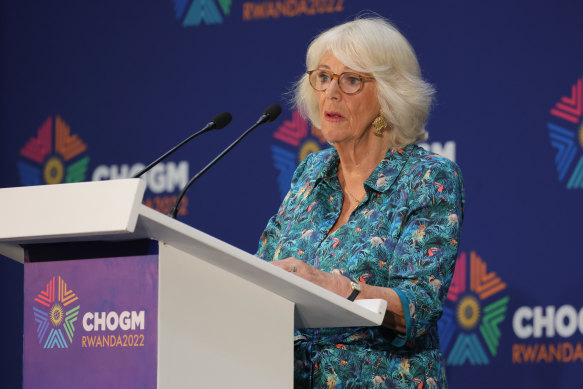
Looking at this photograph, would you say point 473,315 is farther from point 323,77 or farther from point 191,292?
point 191,292

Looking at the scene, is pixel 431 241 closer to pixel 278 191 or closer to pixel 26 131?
pixel 278 191

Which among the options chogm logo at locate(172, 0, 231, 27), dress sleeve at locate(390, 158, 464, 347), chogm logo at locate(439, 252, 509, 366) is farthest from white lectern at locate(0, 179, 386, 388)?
chogm logo at locate(172, 0, 231, 27)

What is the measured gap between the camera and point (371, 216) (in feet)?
6.79

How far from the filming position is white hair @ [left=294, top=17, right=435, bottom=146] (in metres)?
2.22

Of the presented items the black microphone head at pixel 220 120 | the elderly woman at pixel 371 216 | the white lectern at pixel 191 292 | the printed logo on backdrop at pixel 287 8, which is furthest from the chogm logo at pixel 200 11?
the white lectern at pixel 191 292

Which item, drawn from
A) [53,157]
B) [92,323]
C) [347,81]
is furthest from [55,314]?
[53,157]

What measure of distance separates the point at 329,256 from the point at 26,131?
229 cm

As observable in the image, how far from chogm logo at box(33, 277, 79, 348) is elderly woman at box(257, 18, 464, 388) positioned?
43cm

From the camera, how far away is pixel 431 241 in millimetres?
1942

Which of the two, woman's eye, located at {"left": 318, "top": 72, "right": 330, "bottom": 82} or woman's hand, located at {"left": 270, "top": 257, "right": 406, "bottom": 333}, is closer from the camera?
woman's hand, located at {"left": 270, "top": 257, "right": 406, "bottom": 333}

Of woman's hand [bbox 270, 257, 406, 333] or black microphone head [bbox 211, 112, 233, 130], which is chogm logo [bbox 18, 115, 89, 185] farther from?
woman's hand [bbox 270, 257, 406, 333]

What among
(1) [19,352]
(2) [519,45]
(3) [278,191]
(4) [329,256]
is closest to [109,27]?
(3) [278,191]

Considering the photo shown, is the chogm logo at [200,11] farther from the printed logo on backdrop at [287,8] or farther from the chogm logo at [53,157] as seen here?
the chogm logo at [53,157]

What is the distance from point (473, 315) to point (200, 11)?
164cm
